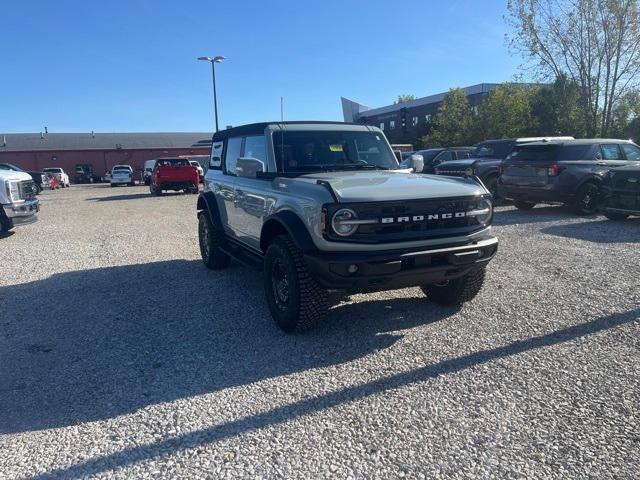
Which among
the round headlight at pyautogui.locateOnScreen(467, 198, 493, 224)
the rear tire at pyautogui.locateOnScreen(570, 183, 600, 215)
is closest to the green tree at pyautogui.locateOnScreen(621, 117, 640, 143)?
the rear tire at pyautogui.locateOnScreen(570, 183, 600, 215)

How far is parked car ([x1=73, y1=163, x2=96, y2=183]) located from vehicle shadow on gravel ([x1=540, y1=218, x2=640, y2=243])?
173 feet

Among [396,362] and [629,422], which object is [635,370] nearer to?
[629,422]

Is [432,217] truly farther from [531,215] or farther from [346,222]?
[531,215]

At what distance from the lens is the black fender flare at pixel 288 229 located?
173 inches

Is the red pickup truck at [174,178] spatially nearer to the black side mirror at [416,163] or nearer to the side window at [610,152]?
the side window at [610,152]

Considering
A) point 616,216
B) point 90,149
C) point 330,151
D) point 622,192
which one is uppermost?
point 90,149

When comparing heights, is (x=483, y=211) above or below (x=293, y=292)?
above

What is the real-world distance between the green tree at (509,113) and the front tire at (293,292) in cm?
3133

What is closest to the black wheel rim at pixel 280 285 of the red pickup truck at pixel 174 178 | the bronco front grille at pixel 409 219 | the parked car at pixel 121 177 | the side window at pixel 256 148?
the bronco front grille at pixel 409 219

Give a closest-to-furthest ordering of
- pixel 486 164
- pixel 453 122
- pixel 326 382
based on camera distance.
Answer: pixel 326 382, pixel 486 164, pixel 453 122

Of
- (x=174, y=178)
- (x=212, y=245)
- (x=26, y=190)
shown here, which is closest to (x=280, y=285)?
(x=212, y=245)

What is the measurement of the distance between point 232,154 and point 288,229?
2803mm

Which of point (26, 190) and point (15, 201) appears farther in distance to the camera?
point (26, 190)

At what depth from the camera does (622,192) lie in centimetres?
1041
